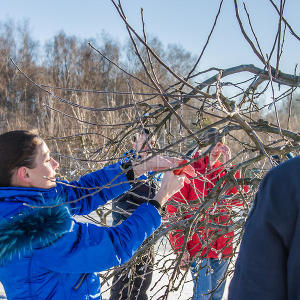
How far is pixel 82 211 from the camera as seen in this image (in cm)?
211

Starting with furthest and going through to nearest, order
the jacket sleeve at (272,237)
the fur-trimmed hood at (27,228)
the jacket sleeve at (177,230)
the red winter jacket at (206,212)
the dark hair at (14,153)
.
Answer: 1. the jacket sleeve at (177,230)
2. the red winter jacket at (206,212)
3. the dark hair at (14,153)
4. the fur-trimmed hood at (27,228)
5. the jacket sleeve at (272,237)

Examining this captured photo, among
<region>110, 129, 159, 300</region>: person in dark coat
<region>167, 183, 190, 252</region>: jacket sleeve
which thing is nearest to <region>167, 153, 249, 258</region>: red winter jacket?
<region>167, 183, 190, 252</region>: jacket sleeve

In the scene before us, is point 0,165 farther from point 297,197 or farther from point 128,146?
point 128,146

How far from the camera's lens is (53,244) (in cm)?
152

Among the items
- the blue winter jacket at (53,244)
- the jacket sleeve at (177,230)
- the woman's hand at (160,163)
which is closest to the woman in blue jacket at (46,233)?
the blue winter jacket at (53,244)

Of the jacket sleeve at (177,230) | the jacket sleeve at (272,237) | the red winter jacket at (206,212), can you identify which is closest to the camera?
the jacket sleeve at (272,237)

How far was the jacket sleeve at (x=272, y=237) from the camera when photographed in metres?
0.84

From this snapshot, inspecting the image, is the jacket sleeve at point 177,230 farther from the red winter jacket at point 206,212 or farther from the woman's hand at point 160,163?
the woman's hand at point 160,163

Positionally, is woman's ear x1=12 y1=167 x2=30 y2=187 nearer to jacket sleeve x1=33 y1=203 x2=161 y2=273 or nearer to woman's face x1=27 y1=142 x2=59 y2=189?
woman's face x1=27 y1=142 x2=59 y2=189

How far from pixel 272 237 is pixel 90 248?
2.87ft

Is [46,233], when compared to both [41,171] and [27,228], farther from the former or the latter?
[41,171]

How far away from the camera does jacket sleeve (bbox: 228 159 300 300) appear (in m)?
0.84

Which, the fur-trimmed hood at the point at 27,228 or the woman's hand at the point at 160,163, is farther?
the woman's hand at the point at 160,163

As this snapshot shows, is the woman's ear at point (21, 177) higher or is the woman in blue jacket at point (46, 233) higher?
the woman's ear at point (21, 177)
